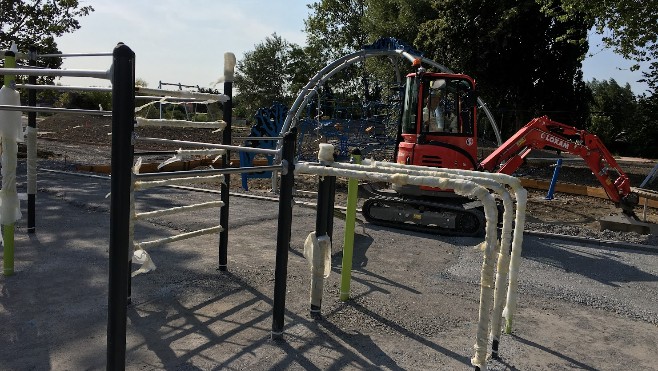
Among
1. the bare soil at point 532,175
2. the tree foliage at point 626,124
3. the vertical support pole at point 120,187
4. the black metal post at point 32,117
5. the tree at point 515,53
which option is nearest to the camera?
the vertical support pole at point 120,187

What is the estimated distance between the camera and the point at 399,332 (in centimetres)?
440

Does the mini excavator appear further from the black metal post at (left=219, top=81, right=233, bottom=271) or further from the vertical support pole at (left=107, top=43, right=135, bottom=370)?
the vertical support pole at (left=107, top=43, right=135, bottom=370)

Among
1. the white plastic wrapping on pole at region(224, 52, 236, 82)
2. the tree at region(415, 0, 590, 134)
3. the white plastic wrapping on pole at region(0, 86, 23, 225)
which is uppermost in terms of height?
the tree at region(415, 0, 590, 134)

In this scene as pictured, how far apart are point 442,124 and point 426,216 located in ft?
5.85

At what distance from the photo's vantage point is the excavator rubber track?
28.8 feet

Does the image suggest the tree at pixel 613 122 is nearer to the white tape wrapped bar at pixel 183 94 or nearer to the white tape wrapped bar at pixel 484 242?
the white tape wrapped bar at pixel 183 94

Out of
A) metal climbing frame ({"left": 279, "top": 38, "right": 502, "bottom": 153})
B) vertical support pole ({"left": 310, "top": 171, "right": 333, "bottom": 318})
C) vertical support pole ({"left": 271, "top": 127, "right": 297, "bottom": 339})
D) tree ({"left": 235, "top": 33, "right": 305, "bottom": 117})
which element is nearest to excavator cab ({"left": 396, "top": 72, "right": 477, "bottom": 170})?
metal climbing frame ({"left": 279, "top": 38, "right": 502, "bottom": 153})

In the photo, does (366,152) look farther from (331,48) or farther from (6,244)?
(331,48)

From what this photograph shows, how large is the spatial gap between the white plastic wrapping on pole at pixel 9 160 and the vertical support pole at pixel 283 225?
273cm

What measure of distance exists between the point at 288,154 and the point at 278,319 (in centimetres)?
123

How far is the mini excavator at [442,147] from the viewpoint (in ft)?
29.2

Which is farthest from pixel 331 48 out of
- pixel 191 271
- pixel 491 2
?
pixel 191 271

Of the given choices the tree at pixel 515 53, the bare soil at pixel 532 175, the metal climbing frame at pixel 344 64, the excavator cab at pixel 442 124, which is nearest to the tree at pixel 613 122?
the tree at pixel 515 53

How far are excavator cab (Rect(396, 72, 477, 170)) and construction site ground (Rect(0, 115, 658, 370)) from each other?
180cm
